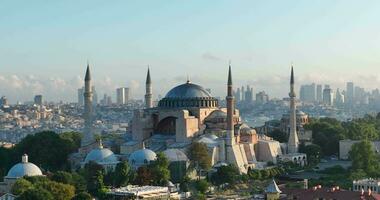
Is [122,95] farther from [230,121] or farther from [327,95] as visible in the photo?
[230,121]

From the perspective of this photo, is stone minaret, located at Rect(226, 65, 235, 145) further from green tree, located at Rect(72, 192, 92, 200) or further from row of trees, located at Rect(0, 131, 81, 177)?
green tree, located at Rect(72, 192, 92, 200)

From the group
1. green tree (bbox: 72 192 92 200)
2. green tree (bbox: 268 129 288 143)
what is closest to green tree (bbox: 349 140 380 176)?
green tree (bbox: 268 129 288 143)

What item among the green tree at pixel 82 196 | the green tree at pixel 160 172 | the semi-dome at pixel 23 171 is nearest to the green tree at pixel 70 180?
the semi-dome at pixel 23 171

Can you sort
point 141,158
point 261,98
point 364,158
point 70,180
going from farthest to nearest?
Answer: 1. point 261,98
2. point 364,158
3. point 141,158
4. point 70,180

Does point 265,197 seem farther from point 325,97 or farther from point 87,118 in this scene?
point 325,97

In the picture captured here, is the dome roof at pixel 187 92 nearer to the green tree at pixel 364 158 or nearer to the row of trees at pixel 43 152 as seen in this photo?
the row of trees at pixel 43 152

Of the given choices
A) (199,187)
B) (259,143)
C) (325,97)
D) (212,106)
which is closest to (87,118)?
(212,106)

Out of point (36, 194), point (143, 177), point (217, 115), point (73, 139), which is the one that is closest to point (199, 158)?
point (143, 177)
